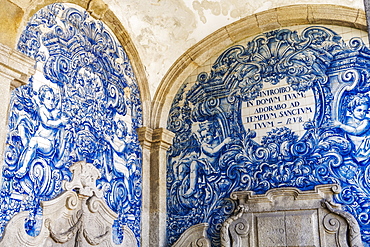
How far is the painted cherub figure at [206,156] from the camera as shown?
504cm

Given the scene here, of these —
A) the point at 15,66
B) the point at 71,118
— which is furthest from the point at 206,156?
the point at 15,66

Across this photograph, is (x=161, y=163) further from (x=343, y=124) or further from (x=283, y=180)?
(x=343, y=124)

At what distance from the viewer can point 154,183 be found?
513 centimetres

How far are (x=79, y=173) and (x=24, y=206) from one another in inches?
26.1

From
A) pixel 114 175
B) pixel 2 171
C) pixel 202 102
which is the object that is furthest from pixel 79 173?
pixel 202 102

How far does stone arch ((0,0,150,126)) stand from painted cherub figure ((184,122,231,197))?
69 cm

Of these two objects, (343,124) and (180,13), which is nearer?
(343,124)

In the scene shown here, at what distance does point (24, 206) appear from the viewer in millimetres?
3715

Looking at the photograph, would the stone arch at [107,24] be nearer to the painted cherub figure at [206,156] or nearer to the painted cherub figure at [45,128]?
the painted cherub figure at [45,128]

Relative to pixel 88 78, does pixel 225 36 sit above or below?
above

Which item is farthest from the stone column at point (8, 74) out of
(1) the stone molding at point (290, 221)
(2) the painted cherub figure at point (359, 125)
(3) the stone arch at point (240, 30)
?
(2) the painted cherub figure at point (359, 125)

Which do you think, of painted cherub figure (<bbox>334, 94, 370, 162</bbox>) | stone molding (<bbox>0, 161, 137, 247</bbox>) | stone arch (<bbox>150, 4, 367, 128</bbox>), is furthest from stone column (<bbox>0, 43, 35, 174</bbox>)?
painted cherub figure (<bbox>334, 94, 370, 162</bbox>)

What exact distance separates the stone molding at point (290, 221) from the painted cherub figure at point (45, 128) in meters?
1.88

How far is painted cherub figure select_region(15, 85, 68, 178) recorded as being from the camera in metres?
3.82
